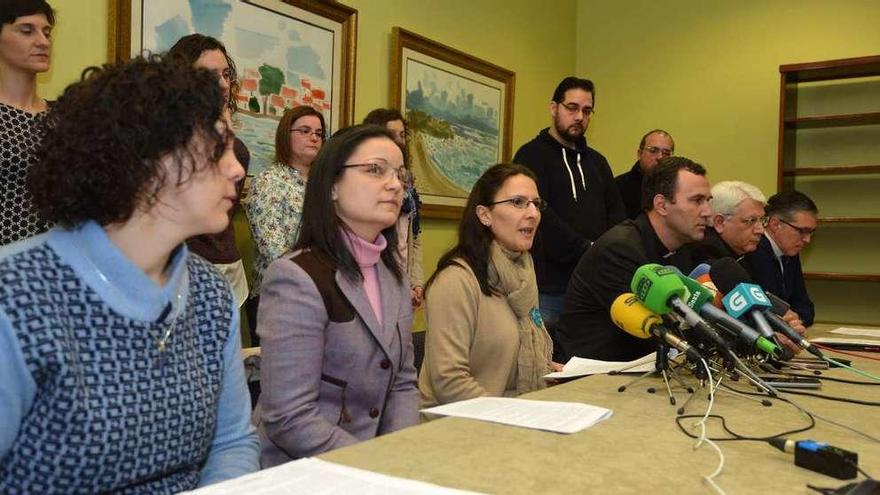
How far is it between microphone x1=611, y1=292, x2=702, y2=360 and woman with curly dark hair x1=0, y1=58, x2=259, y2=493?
95 cm

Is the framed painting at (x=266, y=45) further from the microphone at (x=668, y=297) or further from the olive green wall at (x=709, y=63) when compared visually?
the olive green wall at (x=709, y=63)

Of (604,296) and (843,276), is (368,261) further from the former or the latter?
(843,276)

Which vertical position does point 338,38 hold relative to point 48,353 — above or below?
above

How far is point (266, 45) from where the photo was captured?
10.7 feet

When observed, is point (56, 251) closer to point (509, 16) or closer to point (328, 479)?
point (328, 479)

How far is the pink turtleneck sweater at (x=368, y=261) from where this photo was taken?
1.77 meters

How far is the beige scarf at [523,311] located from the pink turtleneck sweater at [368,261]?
52 centimetres

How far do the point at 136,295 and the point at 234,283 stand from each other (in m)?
1.72

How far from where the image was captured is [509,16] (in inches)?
199

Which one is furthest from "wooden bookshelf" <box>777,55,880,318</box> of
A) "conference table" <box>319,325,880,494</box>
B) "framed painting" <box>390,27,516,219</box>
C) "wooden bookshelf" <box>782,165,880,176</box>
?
"conference table" <box>319,325,880,494</box>

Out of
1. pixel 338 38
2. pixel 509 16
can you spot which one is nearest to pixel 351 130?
pixel 338 38

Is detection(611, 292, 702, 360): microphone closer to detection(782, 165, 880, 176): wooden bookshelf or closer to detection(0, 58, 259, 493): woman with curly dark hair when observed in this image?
detection(0, 58, 259, 493): woman with curly dark hair

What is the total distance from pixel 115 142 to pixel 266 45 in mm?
2302

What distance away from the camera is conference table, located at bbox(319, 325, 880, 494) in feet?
3.40
